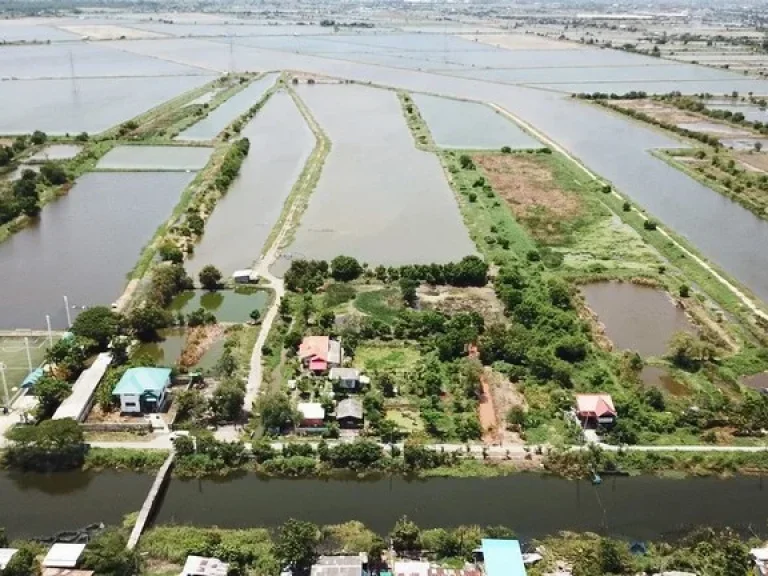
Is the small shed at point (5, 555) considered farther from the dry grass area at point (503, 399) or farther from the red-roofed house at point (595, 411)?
the red-roofed house at point (595, 411)

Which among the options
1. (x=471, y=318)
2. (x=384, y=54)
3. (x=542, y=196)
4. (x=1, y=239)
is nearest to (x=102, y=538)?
(x=471, y=318)

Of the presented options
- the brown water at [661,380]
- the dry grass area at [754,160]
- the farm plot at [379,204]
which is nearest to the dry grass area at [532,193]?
the farm plot at [379,204]

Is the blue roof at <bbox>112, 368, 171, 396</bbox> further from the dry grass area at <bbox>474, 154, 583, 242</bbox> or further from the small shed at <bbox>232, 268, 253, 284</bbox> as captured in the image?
the dry grass area at <bbox>474, 154, 583, 242</bbox>

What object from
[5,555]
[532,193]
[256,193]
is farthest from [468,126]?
[5,555]

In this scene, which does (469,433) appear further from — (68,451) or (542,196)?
(542,196)

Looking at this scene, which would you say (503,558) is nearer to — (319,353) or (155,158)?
(319,353)

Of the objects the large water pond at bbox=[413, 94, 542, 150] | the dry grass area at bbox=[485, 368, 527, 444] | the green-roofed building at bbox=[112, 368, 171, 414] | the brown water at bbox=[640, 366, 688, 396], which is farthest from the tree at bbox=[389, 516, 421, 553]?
the large water pond at bbox=[413, 94, 542, 150]
